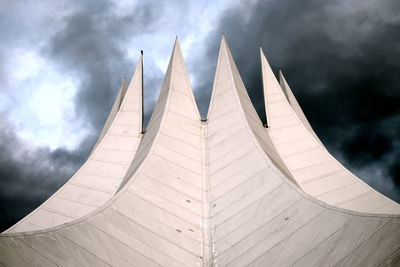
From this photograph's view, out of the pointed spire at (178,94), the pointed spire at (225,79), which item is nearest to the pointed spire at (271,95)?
the pointed spire at (225,79)

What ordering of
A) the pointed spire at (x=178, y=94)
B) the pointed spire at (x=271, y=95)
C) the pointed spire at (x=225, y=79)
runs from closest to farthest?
the pointed spire at (x=178, y=94), the pointed spire at (x=225, y=79), the pointed spire at (x=271, y=95)

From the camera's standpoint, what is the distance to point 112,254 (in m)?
6.95

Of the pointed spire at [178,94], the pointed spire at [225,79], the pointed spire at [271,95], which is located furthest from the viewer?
the pointed spire at [271,95]

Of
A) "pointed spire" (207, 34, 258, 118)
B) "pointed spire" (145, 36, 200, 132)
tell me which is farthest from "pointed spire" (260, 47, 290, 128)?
"pointed spire" (145, 36, 200, 132)

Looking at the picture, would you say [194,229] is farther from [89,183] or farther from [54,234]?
[89,183]

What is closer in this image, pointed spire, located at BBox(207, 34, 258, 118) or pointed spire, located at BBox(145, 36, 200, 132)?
pointed spire, located at BBox(145, 36, 200, 132)

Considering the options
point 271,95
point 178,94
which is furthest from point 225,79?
point 271,95

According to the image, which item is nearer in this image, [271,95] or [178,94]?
[178,94]

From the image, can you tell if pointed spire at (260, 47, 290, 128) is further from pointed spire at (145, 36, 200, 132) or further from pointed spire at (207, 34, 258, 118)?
pointed spire at (145, 36, 200, 132)

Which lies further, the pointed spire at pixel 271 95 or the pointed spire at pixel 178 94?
the pointed spire at pixel 271 95

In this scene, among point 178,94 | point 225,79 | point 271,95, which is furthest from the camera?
point 271,95

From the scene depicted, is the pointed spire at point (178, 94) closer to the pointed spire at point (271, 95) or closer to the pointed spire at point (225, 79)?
the pointed spire at point (225, 79)

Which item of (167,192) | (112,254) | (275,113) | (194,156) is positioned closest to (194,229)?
(167,192)

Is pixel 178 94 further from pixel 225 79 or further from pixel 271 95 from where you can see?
pixel 271 95
